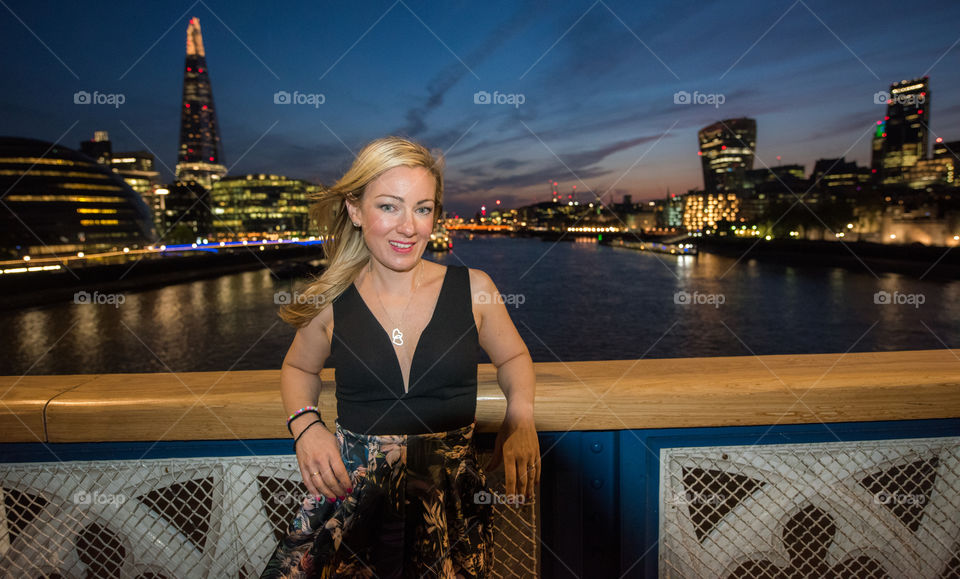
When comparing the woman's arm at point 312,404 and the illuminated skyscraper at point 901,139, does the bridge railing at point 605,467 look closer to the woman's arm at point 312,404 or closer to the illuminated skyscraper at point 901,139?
the woman's arm at point 312,404

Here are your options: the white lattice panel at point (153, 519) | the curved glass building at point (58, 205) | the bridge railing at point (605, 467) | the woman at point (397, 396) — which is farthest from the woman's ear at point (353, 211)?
the curved glass building at point (58, 205)

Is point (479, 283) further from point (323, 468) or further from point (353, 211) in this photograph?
point (323, 468)

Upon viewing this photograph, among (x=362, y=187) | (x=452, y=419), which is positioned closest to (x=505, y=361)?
(x=452, y=419)

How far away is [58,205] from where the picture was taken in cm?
6500

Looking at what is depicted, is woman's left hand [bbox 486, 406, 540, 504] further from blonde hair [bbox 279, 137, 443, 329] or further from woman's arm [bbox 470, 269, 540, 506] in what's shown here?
blonde hair [bbox 279, 137, 443, 329]

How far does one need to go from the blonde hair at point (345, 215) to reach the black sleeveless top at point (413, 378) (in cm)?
14

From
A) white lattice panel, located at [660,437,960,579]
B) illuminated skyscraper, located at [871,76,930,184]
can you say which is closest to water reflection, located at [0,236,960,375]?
white lattice panel, located at [660,437,960,579]

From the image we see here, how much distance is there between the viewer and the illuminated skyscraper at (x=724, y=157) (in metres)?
147

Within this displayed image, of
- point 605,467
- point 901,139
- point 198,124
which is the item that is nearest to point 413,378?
point 605,467

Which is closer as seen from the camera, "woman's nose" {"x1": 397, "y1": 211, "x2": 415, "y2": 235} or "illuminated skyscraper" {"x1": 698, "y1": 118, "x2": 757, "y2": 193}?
"woman's nose" {"x1": 397, "y1": 211, "x2": 415, "y2": 235}

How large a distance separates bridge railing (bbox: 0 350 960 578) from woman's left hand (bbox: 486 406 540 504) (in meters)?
0.13

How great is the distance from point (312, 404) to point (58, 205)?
83193 millimetres

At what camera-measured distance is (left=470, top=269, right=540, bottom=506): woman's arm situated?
133cm

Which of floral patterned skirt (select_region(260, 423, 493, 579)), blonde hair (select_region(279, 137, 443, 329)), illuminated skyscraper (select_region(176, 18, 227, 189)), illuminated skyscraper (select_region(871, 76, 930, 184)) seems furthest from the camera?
illuminated skyscraper (select_region(176, 18, 227, 189))
